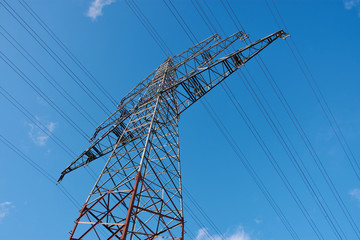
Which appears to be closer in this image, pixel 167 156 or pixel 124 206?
pixel 124 206

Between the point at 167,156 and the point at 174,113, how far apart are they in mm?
3190

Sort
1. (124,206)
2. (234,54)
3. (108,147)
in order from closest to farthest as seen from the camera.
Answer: (124,206) < (234,54) < (108,147)

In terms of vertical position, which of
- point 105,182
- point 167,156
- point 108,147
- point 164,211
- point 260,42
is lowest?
A: point 164,211

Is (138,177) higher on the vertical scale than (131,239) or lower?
higher

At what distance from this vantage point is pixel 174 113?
12.9 m

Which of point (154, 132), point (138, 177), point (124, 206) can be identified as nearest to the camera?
point (138, 177)

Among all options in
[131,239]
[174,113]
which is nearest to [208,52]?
[174,113]

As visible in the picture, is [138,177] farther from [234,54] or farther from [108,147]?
[234,54]

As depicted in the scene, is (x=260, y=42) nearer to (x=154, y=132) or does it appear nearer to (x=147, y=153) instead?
(x=154, y=132)

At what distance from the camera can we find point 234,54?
41.9 ft

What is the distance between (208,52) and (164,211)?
35.7ft

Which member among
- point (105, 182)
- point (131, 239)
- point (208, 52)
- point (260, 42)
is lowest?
point (131, 239)

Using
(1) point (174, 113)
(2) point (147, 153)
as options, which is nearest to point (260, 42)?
(1) point (174, 113)

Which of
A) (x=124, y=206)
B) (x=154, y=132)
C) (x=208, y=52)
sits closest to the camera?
(x=124, y=206)
